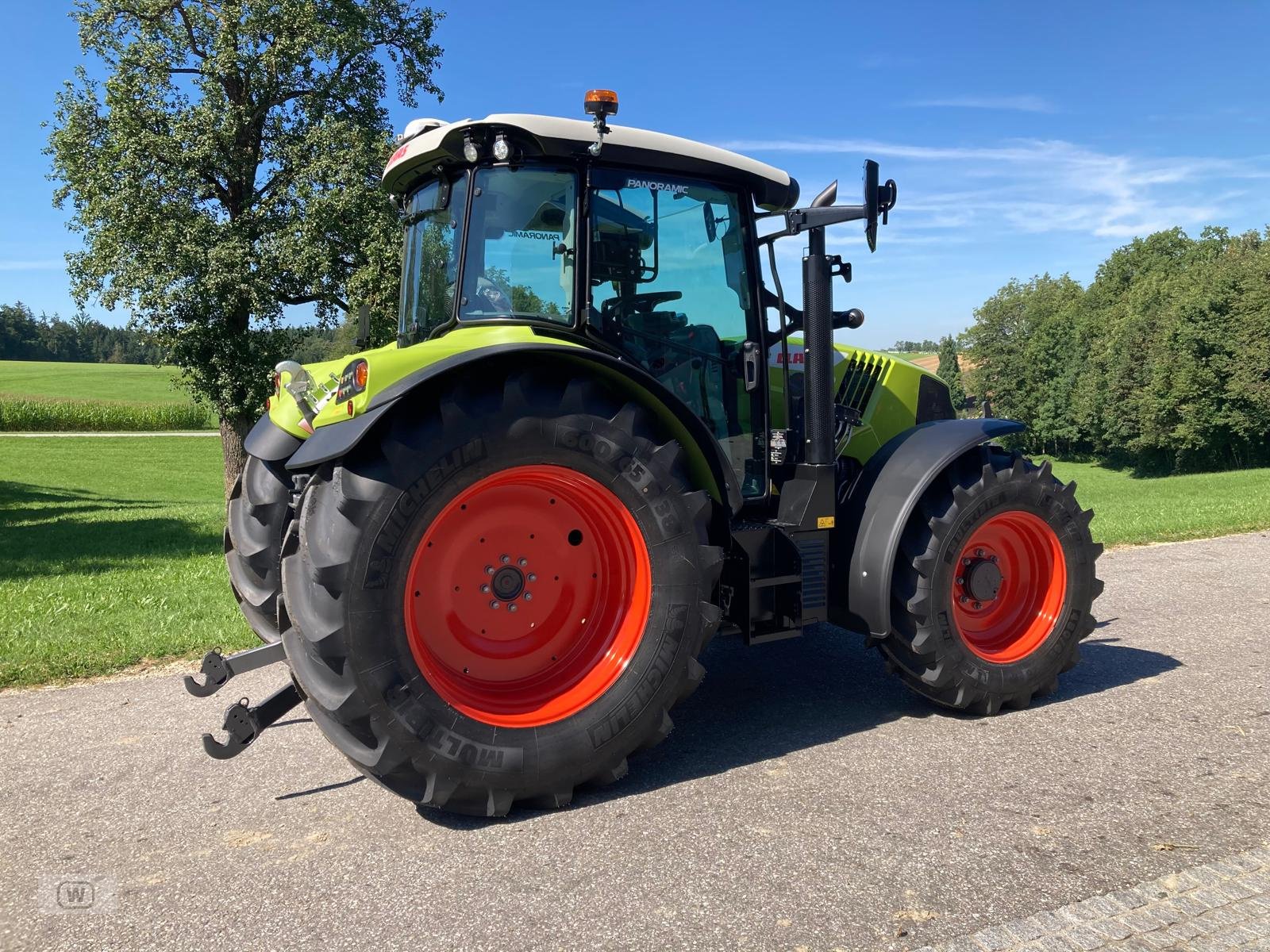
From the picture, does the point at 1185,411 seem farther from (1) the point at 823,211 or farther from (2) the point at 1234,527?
(1) the point at 823,211

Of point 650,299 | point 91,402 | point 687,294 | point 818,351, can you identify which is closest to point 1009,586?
point 818,351

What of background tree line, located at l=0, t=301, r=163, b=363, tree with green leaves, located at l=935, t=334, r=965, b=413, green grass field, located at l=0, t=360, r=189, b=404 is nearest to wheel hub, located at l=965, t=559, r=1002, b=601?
green grass field, located at l=0, t=360, r=189, b=404

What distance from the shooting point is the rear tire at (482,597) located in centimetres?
311

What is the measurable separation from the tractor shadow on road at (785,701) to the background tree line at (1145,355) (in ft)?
146

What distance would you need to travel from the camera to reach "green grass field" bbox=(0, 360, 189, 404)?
57.8m

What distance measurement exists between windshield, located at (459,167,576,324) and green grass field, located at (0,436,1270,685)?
131 inches

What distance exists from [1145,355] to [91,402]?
59.9 meters

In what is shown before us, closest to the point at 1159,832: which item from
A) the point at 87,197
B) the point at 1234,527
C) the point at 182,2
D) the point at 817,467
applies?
the point at 817,467

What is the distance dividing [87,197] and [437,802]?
49.0 ft

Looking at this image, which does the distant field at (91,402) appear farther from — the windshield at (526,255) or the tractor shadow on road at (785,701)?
the windshield at (526,255)

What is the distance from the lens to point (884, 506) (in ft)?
13.9
